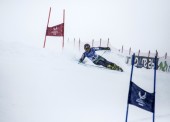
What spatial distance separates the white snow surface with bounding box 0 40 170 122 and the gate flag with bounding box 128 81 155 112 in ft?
0.97

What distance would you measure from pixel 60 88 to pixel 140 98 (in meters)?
0.83

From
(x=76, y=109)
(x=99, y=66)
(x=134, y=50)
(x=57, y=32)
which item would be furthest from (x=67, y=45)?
(x=134, y=50)

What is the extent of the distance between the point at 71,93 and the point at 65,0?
3.33 feet

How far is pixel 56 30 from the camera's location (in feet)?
9.42

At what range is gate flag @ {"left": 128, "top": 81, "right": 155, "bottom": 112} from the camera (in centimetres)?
272

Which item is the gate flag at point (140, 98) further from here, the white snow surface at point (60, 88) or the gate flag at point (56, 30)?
the gate flag at point (56, 30)

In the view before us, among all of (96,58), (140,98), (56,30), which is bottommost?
(140,98)

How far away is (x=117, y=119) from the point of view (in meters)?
2.84

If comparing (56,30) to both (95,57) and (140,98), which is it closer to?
(95,57)

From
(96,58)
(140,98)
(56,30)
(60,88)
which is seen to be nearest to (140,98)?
(140,98)

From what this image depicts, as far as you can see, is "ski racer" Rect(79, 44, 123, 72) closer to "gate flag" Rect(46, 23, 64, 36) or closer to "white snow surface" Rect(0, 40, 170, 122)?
"white snow surface" Rect(0, 40, 170, 122)

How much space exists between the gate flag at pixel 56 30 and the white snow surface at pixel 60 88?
6.5 inches

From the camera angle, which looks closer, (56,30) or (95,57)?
(56,30)

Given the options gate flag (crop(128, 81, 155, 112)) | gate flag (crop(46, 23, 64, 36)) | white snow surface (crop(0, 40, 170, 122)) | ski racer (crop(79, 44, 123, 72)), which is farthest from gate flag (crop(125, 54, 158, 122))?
gate flag (crop(46, 23, 64, 36))
